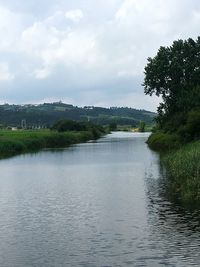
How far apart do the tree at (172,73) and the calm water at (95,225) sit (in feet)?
150

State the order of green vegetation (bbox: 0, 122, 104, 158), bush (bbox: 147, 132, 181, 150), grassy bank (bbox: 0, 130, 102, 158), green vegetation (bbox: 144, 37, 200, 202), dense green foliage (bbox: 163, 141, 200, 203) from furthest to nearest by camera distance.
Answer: green vegetation (bbox: 0, 122, 104, 158) < grassy bank (bbox: 0, 130, 102, 158) < green vegetation (bbox: 144, 37, 200, 202) < bush (bbox: 147, 132, 181, 150) < dense green foliage (bbox: 163, 141, 200, 203)

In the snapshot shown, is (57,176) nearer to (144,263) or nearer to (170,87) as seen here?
(144,263)

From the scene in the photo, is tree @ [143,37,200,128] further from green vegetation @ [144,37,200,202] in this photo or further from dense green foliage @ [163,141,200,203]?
dense green foliage @ [163,141,200,203]

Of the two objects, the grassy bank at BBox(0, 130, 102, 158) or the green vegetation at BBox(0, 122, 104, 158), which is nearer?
the grassy bank at BBox(0, 130, 102, 158)

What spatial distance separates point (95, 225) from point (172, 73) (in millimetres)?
63379

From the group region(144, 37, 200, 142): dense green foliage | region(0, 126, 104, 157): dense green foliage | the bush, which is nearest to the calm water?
the bush

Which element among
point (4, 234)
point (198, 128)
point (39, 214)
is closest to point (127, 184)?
point (39, 214)

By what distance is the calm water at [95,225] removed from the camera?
1606 centimetres

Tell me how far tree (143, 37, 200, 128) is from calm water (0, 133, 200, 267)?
45823 millimetres

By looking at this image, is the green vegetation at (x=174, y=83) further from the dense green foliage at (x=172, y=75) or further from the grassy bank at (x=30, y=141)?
the grassy bank at (x=30, y=141)

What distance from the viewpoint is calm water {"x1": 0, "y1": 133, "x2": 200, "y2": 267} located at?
16062 mm

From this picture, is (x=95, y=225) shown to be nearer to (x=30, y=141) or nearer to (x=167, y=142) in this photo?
(x=167, y=142)

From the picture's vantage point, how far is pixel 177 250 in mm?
16578

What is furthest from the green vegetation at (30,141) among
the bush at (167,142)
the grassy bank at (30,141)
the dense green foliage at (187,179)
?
the dense green foliage at (187,179)
